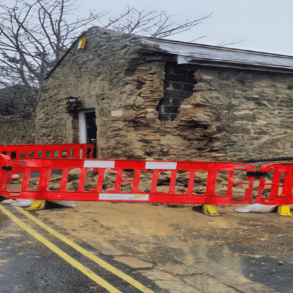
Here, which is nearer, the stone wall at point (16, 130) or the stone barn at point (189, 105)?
the stone barn at point (189, 105)

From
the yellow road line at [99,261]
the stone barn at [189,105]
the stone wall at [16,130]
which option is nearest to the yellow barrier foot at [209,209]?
the yellow road line at [99,261]

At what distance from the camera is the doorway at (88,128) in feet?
36.5

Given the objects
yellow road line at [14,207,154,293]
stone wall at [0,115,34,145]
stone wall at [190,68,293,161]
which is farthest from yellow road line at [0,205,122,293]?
stone wall at [0,115,34,145]

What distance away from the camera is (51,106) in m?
12.2

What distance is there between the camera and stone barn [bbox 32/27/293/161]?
27.2 ft

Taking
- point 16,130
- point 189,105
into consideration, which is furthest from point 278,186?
point 16,130

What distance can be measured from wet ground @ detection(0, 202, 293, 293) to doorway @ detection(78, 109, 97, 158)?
18.1ft

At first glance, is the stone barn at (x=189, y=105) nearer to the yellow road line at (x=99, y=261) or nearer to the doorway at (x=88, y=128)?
the doorway at (x=88, y=128)

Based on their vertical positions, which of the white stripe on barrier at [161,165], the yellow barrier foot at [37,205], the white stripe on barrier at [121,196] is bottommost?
the yellow barrier foot at [37,205]

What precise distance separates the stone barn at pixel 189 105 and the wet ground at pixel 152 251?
289 centimetres

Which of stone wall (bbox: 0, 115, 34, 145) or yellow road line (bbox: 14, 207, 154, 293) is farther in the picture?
stone wall (bbox: 0, 115, 34, 145)

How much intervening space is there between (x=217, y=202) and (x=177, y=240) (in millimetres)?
1612

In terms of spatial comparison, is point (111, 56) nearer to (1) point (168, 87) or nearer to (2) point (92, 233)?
(1) point (168, 87)

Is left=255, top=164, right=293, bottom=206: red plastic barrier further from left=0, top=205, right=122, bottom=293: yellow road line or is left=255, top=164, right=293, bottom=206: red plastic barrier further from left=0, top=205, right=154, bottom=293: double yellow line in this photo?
left=0, top=205, right=122, bottom=293: yellow road line
